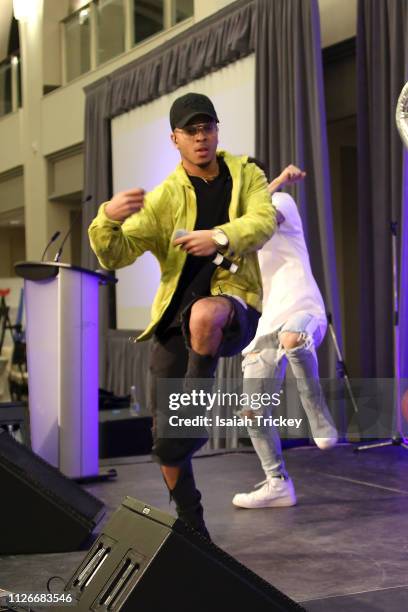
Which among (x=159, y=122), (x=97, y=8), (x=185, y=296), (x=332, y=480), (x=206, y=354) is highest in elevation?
(x=97, y=8)

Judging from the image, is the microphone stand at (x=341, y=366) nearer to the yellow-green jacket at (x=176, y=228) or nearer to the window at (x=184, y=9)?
the yellow-green jacket at (x=176, y=228)

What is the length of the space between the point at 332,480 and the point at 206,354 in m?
1.96

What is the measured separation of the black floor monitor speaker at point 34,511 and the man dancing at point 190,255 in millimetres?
459

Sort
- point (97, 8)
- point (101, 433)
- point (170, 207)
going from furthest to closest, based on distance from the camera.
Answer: point (97, 8), point (101, 433), point (170, 207)

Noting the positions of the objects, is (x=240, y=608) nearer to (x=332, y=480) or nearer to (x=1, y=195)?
(x=332, y=480)

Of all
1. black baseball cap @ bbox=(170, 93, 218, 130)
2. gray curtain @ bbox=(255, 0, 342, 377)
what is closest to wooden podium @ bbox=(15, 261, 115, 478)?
black baseball cap @ bbox=(170, 93, 218, 130)

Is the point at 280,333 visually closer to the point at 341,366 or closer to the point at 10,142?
the point at 341,366

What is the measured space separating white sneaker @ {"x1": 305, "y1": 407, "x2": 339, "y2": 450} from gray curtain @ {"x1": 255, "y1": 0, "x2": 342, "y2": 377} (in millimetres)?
1957

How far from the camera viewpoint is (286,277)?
363 cm

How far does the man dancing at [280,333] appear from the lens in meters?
3.59

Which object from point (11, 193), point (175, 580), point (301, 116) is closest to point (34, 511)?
point (175, 580)

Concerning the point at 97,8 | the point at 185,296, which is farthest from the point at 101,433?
the point at 97,8

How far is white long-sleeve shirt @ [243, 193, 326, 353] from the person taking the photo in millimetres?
3598

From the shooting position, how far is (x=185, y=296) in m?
2.64
